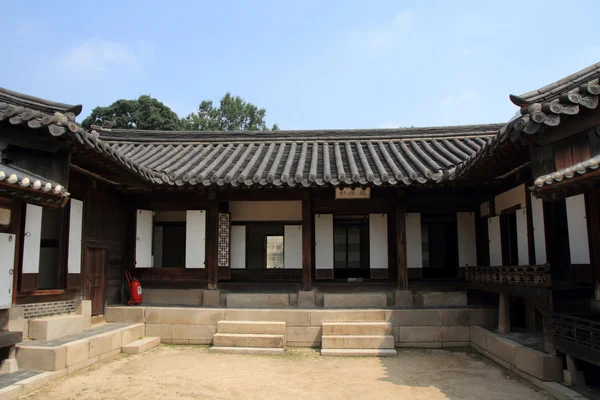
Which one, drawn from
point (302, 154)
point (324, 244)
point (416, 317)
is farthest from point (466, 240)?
point (302, 154)

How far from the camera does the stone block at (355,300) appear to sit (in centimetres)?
1070

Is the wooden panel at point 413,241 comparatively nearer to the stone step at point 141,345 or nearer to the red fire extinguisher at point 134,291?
the stone step at point 141,345

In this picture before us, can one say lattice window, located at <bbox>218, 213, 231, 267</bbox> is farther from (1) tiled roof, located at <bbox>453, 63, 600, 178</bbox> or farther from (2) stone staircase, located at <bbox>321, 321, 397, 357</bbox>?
(1) tiled roof, located at <bbox>453, 63, 600, 178</bbox>

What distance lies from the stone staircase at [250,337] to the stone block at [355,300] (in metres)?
1.42

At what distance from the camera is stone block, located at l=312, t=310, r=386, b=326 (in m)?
9.94

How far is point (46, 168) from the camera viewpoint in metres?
7.76

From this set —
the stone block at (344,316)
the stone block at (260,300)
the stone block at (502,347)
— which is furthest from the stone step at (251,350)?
the stone block at (502,347)

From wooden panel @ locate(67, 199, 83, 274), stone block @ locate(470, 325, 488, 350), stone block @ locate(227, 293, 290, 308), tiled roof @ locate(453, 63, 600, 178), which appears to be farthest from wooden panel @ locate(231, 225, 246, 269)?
tiled roof @ locate(453, 63, 600, 178)

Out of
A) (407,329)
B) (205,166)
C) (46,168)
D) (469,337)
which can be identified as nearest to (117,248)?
(205,166)

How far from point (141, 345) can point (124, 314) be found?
140 cm

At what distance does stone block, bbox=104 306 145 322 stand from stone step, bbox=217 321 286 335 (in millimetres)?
1936

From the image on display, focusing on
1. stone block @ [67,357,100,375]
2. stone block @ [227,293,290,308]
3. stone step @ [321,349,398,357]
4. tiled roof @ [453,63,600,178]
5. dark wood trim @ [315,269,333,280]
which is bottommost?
stone step @ [321,349,398,357]

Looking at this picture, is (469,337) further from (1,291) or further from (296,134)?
(1,291)

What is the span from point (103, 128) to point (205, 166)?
5.30 meters
